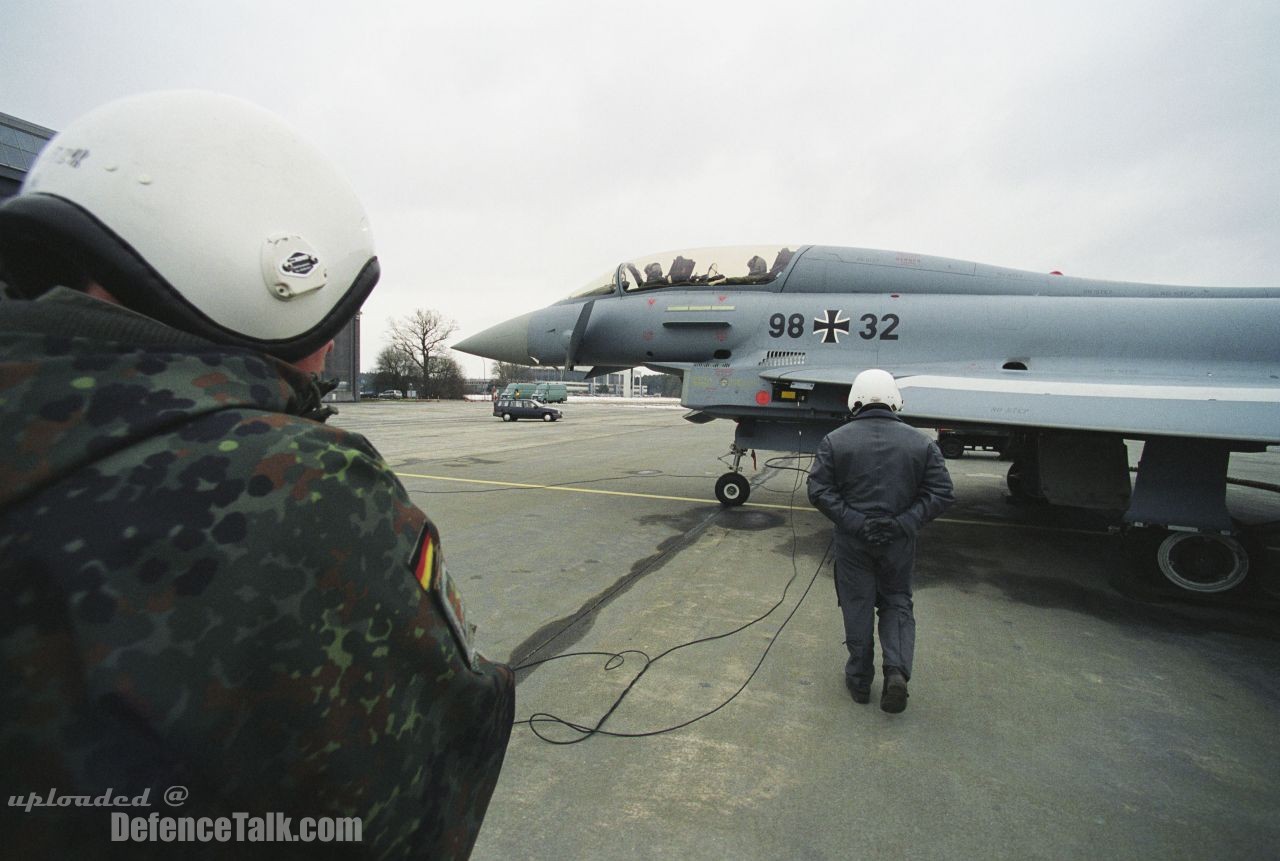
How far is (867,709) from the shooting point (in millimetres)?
3029

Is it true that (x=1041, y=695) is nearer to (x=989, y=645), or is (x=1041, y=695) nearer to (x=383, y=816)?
(x=989, y=645)

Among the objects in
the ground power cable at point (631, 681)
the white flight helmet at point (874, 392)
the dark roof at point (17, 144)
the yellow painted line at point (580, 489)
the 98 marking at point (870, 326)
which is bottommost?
the yellow painted line at point (580, 489)

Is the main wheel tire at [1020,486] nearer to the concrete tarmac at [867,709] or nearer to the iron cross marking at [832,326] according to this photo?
the concrete tarmac at [867,709]

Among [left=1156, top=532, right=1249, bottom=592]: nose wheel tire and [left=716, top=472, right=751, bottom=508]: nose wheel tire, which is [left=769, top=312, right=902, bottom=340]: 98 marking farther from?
[left=1156, top=532, right=1249, bottom=592]: nose wheel tire

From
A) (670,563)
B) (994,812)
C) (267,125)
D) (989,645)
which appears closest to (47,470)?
(267,125)

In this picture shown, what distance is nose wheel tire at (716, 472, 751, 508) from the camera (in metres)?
8.05

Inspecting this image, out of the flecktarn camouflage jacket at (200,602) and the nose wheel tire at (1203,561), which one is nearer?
the flecktarn camouflage jacket at (200,602)

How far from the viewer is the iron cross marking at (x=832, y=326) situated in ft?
23.1

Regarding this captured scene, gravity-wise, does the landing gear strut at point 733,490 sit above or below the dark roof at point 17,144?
below

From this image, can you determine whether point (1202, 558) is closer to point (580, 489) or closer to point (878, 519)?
point (878, 519)

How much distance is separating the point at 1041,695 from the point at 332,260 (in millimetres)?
3926

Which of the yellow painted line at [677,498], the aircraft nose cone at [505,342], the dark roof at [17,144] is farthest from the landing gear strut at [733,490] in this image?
the dark roof at [17,144]

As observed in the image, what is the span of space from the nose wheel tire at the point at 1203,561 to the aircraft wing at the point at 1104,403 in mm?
962

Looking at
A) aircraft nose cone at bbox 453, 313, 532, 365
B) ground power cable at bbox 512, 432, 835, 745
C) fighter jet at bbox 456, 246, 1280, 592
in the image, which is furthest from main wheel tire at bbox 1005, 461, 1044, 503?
aircraft nose cone at bbox 453, 313, 532, 365
